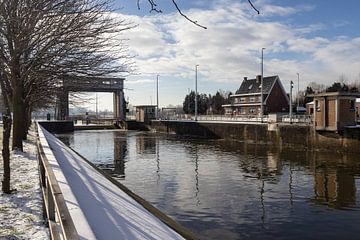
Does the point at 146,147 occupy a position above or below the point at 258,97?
below

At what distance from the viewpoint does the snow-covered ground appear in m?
5.86

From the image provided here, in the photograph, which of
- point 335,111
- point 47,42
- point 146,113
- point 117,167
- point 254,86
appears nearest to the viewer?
point 47,42

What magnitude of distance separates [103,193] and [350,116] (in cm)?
2605

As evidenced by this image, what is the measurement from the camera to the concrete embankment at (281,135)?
29078 millimetres

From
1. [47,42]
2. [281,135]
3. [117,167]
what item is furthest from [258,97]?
[47,42]

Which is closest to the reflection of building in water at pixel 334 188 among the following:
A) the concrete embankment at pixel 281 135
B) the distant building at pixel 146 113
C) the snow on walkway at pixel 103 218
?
the snow on walkway at pixel 103 218

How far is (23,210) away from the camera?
7082 mm

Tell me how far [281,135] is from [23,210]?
3096cm

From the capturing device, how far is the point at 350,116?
30.4m

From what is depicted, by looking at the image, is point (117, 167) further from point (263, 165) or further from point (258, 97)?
point (258, 97)

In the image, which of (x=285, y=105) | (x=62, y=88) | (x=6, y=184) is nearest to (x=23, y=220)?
(x=6, y=184)

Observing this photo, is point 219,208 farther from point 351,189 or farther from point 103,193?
point 351,189

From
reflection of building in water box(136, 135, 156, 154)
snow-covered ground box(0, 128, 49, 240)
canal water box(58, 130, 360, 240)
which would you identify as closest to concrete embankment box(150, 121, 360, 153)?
canal water box(58, 130, 360, 240)

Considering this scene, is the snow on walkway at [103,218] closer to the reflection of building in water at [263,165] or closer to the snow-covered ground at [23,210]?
the snow-covered ground at [23,210]
